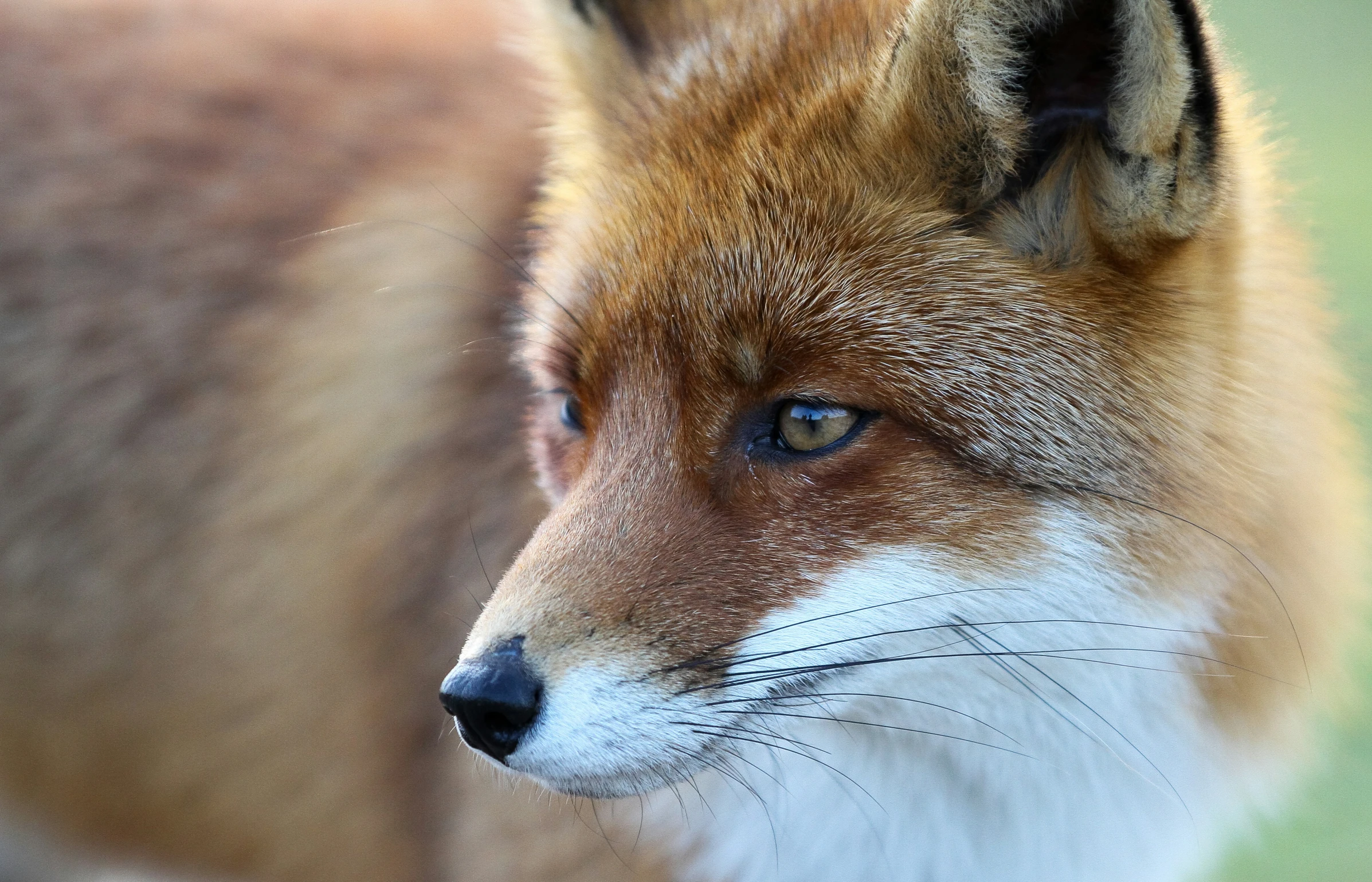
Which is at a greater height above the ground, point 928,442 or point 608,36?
point 608,36

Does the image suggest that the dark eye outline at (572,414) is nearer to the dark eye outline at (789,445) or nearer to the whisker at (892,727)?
the dark eye outline at (789,445)

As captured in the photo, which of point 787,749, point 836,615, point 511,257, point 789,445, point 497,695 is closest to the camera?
point 497,695

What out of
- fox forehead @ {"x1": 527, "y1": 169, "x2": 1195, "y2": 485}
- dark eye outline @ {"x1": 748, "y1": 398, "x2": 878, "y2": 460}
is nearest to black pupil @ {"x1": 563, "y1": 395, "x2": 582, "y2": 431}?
→ fox forehead @ {"x1": 527, "y1": 169, "x2": 1195, "y2": 485}

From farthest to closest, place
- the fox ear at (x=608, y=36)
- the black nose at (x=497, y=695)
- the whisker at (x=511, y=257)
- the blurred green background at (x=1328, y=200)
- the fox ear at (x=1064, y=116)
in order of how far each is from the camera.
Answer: the blurred green background at (x=1328, y=200) → the fox ear at (x=608, y=36) → the whisker at (x=511, y=257) → the fox ear at (x=1064, y=116) → the black nose at (x=497, y=695)

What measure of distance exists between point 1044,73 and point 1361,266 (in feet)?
27.8

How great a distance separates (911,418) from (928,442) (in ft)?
0.17

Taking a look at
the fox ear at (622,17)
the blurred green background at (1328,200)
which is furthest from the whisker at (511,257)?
the blurred green background at (1328,200)

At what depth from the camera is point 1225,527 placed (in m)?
2.32

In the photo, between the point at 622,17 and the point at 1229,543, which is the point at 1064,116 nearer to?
the point at 1229,543

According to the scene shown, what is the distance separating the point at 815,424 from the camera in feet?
7.30

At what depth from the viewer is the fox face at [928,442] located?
6.85 ft

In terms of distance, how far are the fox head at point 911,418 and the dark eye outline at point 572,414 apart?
18cm

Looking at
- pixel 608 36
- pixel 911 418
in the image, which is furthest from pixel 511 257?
pixel 911 418

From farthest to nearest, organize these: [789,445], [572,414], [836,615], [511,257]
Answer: [511,257]
[572,414]
[789,445]
[836,615]
